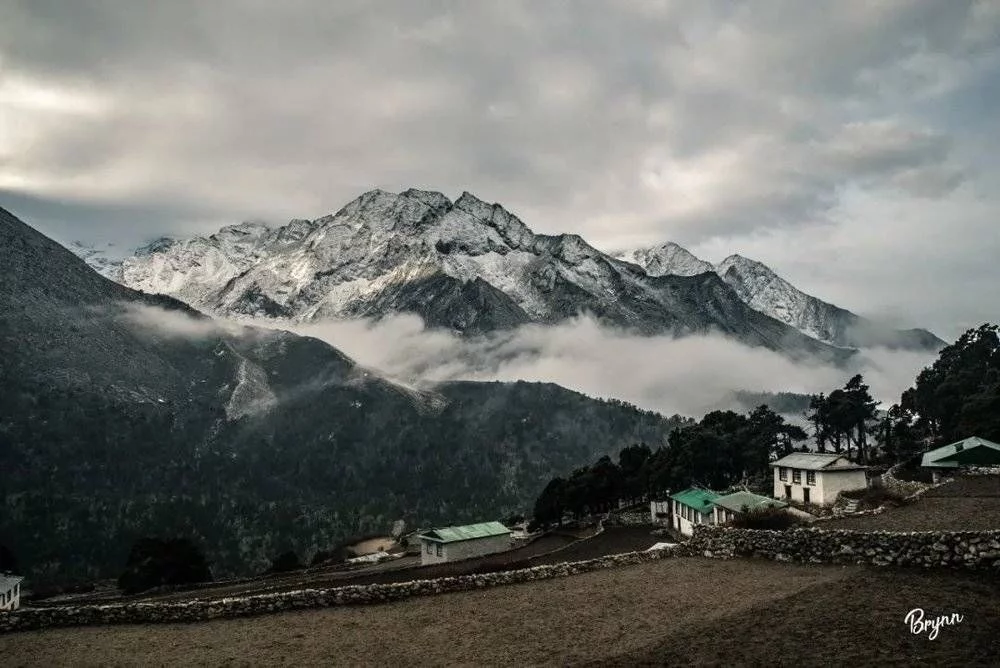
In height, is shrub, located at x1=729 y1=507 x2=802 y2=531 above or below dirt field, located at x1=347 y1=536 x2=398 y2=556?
above

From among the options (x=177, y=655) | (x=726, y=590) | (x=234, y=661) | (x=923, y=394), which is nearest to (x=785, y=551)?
(x=726, y=590)

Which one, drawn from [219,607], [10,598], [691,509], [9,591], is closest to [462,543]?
[691,509]

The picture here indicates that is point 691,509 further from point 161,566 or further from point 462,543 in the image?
point 161,566

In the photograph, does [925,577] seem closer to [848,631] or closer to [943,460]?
[848,631]

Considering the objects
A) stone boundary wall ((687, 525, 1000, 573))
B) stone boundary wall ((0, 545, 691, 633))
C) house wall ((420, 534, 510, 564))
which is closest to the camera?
stone boundary wall ((687, 525, 1000, 573))

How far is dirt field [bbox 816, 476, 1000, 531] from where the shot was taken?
27359mm

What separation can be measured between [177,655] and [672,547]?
20757 mm

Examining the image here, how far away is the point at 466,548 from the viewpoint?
76.3m

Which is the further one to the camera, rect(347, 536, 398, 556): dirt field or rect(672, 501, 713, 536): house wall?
rect(347, 536, 398, 556): dirt field

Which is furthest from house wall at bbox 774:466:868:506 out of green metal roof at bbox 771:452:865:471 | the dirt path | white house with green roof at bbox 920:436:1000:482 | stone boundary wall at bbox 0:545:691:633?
stone boundary wall at bbox 0:545:691:633

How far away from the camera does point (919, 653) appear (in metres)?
14.1

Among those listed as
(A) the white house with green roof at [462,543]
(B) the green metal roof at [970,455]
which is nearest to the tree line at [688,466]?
(A) the white house with green roof at [462,543]

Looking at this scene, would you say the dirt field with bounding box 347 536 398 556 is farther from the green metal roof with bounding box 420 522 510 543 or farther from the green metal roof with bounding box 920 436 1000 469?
the green metal roof with bounding box 920 436 1000 469

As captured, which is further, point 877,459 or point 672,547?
point 877,459
